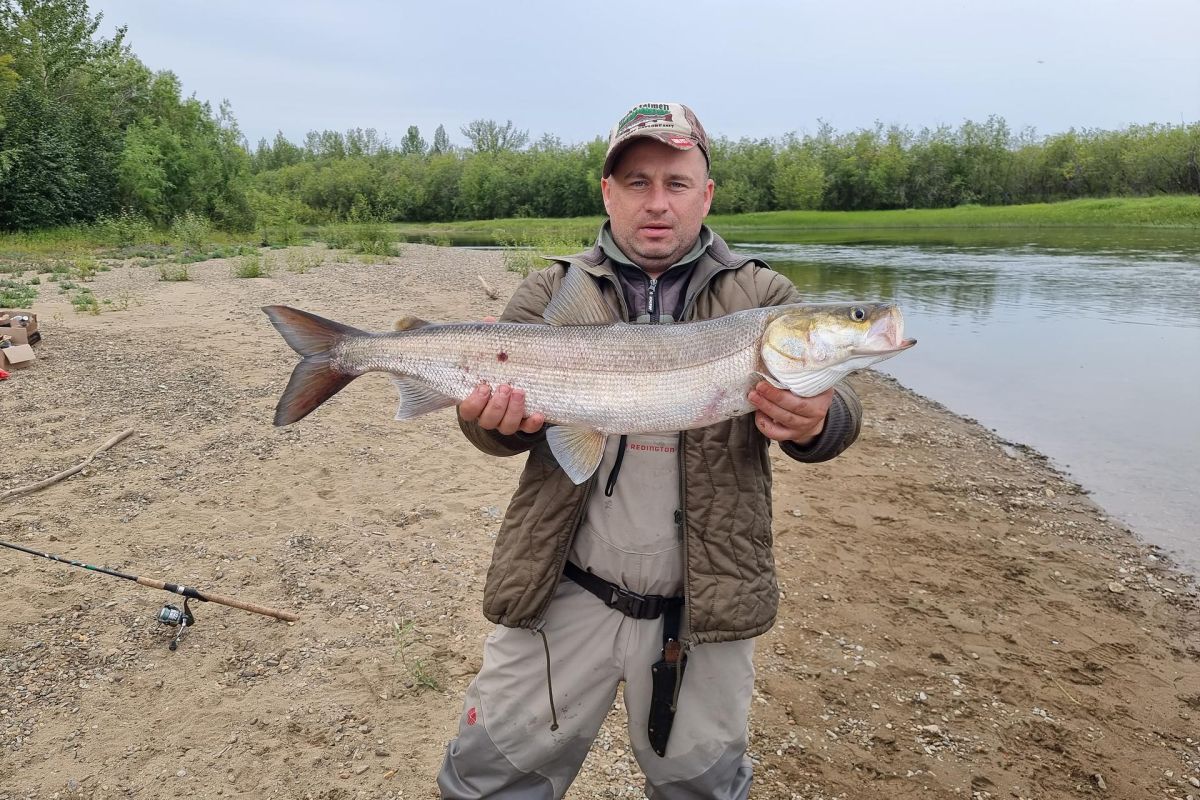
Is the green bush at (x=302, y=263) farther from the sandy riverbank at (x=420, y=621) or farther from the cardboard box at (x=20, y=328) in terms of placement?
the sandy riverbank at (x=420, y=621)

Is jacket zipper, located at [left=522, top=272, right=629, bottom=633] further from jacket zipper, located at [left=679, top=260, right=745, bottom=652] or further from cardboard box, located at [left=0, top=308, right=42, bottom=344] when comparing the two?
cardboard box, located at [left=0, top=308, right=42, bottom=344]

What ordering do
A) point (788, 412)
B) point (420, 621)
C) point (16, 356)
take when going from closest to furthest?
point (788, 412) < point (420, 621) < point (16, 356)

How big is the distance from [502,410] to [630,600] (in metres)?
0.85

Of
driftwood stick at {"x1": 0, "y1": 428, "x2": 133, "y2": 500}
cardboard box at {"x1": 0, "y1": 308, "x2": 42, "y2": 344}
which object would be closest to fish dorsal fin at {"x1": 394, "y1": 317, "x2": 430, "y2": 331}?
driftwood stick at {"x1": 0, "y1": 428, "x2": 133, "y2": 500}

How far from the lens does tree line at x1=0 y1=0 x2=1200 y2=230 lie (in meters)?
34.5

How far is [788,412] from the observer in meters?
2.48

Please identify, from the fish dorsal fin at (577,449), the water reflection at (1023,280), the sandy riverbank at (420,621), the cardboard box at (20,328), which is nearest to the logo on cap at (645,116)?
the fish dorsal fin at (577,449)

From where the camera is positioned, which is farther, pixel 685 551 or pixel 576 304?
pixel 576 304

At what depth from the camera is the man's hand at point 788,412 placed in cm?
247

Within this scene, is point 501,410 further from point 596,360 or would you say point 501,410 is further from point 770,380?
point 770,380

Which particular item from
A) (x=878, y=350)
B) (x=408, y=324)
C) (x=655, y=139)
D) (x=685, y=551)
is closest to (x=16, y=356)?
(x=408, y=324)

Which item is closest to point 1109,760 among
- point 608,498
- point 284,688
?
point 608,498

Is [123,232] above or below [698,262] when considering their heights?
above

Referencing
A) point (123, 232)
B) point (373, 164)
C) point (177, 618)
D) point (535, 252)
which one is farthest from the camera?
point (373, 164)
